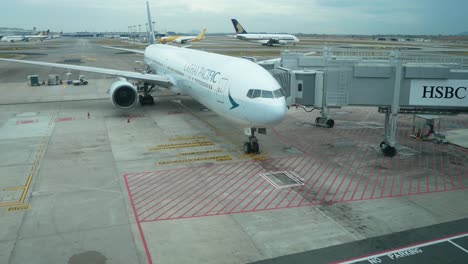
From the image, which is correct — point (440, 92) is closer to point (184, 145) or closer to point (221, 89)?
point (221, 89)

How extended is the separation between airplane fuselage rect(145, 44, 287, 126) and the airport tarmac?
225 cm

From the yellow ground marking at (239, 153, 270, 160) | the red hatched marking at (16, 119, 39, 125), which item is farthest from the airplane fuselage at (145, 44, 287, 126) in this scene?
the red hatched marking at (16, 119, 39, 125)

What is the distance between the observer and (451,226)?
1152 cm

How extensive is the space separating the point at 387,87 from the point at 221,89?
8059 millimetres

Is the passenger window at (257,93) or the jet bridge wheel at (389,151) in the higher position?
the passenger window at (257,93)

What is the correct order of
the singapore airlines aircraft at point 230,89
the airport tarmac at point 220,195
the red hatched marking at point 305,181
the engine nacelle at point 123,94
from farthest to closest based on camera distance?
the engine nacelle at point 123,94 < the singapore airlines aircraft at point 230,89 < the red hatched marking at point 305,181 < the airport tarmac at point 220,195

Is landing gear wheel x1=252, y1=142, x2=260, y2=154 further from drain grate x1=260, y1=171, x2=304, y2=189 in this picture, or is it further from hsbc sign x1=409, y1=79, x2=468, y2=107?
hsbc sign x1=409, y1=79, x2=468, y2=107

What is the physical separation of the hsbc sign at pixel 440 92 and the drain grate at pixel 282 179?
297 inches

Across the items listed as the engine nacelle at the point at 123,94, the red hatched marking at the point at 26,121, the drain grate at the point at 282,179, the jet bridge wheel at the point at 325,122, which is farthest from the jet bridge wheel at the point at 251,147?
the red hatched marking at the point at 26,121

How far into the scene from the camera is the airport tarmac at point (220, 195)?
1027 centimetres

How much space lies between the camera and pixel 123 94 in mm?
26750

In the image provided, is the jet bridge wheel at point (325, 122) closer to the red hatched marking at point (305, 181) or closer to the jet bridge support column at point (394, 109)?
the red hatched marking at point (305, 181)

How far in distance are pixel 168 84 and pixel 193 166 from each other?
13.3 m

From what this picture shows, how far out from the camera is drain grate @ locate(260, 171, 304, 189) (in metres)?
14.9
